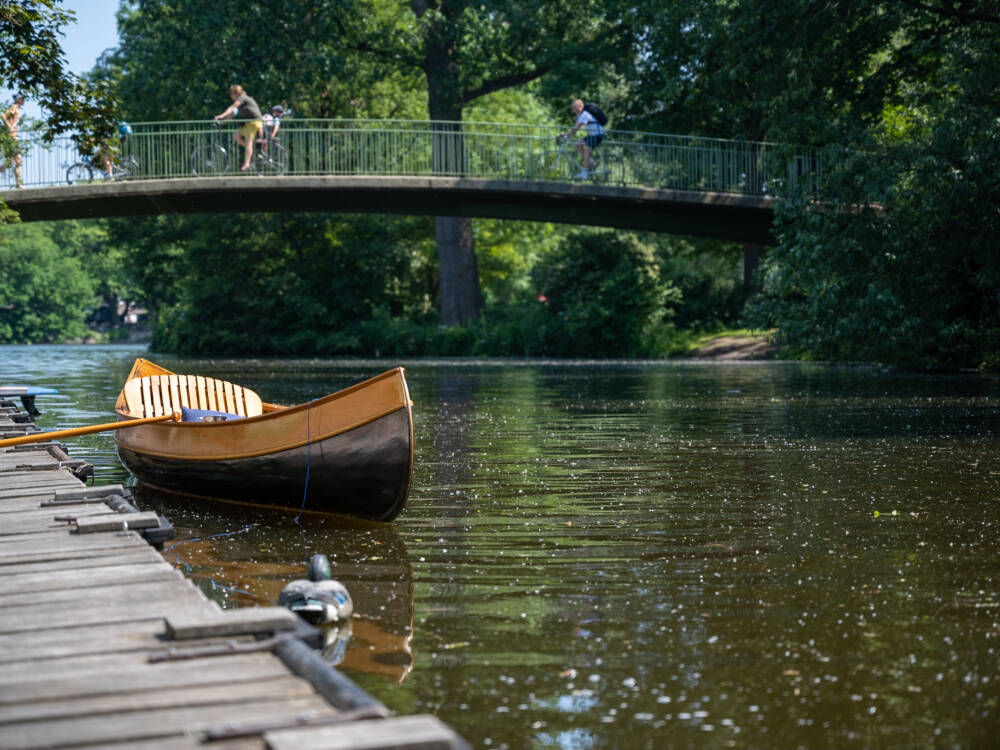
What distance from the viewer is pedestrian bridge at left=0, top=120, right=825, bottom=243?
28.8m

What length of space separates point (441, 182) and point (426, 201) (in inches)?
78.6

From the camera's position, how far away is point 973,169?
20641mm

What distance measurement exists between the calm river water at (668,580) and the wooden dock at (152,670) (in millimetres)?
598

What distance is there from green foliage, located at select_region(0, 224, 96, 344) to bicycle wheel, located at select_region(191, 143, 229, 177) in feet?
190

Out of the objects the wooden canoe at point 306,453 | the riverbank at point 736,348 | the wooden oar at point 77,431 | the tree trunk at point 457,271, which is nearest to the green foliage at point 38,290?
the tree trunk at point 457,271

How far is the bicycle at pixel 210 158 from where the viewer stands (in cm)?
3061

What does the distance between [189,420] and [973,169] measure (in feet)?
49.1

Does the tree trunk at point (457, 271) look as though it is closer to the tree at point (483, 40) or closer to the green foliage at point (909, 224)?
the tree at point (483, 40)

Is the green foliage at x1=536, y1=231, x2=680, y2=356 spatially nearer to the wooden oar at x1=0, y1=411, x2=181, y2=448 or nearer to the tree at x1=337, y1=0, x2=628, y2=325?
the tree at x1=337, y1=0, x2=628, y2=325

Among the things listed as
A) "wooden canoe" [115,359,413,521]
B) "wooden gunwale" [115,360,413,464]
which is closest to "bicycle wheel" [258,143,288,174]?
"wooden canoe" [115,359,413,521]

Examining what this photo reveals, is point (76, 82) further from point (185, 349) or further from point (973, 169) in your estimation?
point (185, 349)

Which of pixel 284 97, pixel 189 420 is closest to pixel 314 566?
pixel 189 420

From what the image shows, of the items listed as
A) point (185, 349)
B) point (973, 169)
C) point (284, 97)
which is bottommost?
point (185, 349)

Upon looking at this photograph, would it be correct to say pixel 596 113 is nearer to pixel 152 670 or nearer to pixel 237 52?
pixel 237 52
